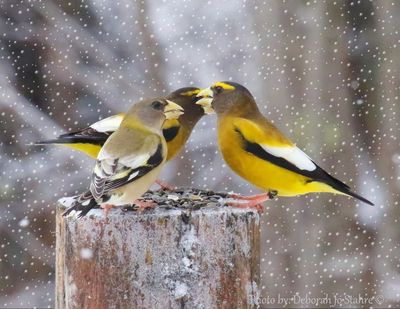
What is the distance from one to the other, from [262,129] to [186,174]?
162 centimetres

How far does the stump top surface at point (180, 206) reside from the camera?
52.1 inches

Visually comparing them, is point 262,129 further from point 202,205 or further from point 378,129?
point 378,129

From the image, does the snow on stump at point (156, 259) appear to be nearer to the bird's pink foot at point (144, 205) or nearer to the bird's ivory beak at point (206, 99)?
the bird's pink foot at point (144, 205)

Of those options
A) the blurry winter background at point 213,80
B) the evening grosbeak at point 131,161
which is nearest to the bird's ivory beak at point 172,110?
the evening grosbeak at point 131,161

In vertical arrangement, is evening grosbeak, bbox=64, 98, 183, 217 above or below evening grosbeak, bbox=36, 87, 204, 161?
below

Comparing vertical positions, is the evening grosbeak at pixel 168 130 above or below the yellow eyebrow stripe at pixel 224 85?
below

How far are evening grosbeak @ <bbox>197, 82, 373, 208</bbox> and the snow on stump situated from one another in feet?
0.72

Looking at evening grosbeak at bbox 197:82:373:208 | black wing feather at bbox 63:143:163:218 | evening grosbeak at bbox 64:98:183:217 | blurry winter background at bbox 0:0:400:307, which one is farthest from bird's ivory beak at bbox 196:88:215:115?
blurry winter background at bbox 0:0:400:307

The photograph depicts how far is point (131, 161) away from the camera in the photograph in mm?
1357

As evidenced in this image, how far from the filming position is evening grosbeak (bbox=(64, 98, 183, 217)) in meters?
1.31

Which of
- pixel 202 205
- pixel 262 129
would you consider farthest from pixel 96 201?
pixel 262 129

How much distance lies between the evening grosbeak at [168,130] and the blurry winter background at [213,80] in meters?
1.49

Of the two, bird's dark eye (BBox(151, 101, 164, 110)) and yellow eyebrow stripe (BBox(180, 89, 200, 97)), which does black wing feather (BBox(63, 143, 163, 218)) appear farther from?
yellow eyebrow stripe (BBox(180, 89, 200, 97))

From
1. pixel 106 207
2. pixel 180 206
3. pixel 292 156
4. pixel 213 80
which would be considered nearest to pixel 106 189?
pixel 106 207
